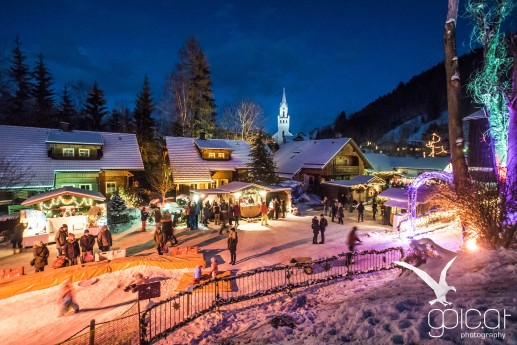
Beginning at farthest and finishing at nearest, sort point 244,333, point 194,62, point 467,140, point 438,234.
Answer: point 194,62 < point 467,140 < point 438,234 < point 244,333

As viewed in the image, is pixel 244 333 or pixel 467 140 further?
pixel 467 140

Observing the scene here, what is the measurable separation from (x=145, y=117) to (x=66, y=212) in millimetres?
19211

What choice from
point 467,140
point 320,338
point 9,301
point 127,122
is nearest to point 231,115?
point 127,122

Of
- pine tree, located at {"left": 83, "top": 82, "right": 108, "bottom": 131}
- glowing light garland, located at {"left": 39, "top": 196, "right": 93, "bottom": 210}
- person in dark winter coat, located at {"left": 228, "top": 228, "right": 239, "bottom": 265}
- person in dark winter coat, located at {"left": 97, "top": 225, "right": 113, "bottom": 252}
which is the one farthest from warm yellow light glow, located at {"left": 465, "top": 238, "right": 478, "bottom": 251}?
pine tree, located at {"left": 83, "top": 82, "right": 108, "bottom": 131}

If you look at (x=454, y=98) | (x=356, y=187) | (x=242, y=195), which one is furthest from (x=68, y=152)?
(x=454, y=98)

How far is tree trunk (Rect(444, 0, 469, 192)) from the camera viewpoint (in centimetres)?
961

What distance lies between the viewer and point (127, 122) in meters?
43.5

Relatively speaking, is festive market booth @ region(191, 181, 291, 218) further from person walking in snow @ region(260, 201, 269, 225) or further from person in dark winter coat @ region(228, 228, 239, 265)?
person in dark winter coat @ region(228, 228, 239, 265)

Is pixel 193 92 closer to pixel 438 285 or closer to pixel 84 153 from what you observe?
pixel 84 153

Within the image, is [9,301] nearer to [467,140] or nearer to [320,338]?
[320,338]

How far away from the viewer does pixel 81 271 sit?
9789mm

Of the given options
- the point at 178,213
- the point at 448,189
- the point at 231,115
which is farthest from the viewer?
the point at 231,115

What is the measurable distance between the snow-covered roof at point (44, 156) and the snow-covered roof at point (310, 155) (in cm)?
1785

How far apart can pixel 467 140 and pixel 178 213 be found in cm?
2882
